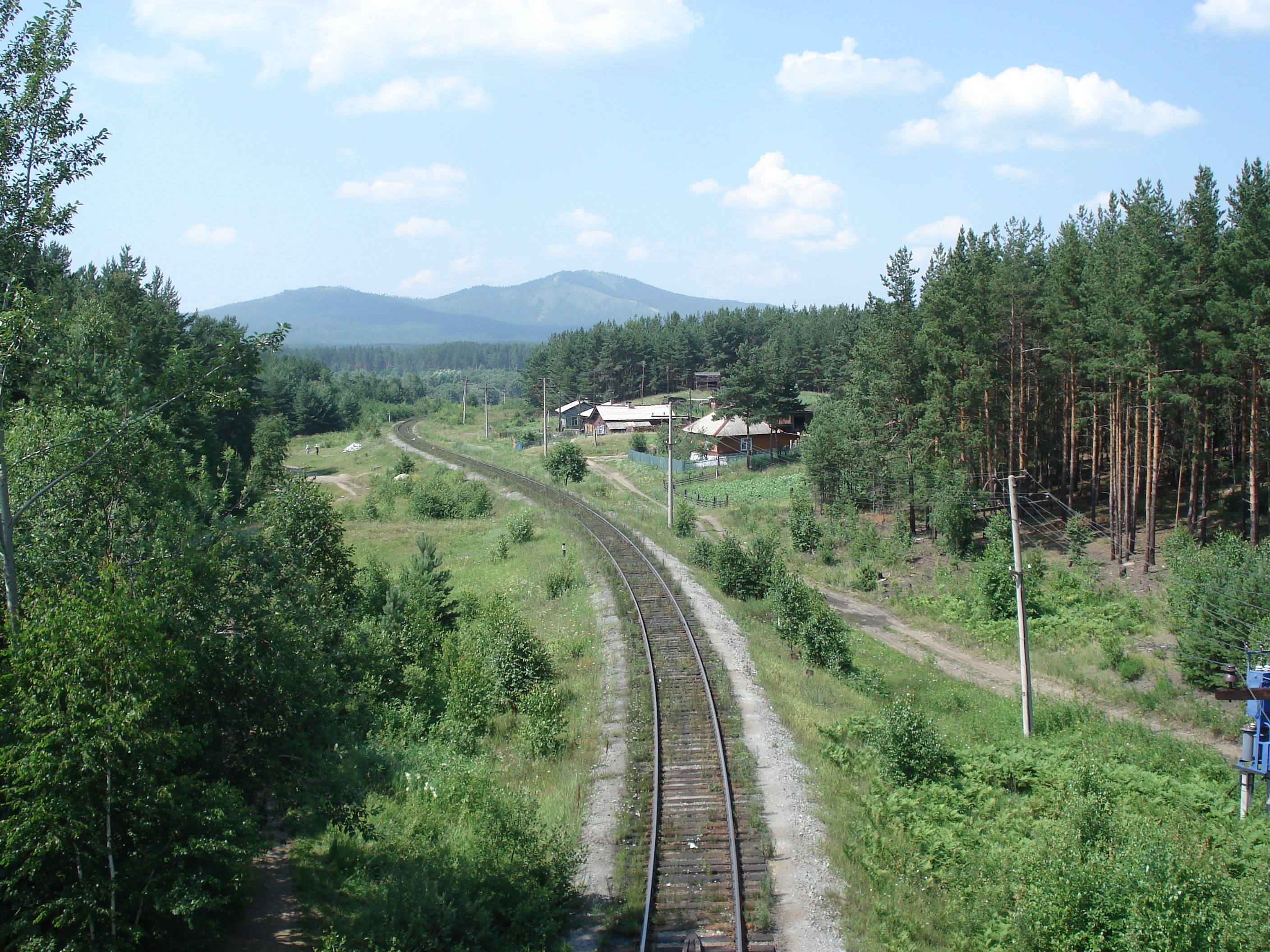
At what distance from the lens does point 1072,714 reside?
1912 centimetres

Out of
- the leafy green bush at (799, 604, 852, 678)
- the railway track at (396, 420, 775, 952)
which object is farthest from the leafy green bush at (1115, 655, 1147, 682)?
the railway track at (396, 420, 775, 952)

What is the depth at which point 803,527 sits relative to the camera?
1602 inches

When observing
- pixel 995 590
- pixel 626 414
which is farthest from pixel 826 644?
pixel 626 414

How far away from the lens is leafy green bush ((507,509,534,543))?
127ft

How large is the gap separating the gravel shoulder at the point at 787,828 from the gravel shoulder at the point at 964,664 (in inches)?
295

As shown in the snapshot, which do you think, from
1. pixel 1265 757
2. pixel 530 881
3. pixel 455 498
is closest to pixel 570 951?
pixel 530 881

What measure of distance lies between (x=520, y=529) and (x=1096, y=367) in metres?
24.8

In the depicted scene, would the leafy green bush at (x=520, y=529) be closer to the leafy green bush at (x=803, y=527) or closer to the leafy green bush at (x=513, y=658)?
the leafy green bush at (x=803, y=527)

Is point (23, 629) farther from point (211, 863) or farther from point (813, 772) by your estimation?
point (813, 772)

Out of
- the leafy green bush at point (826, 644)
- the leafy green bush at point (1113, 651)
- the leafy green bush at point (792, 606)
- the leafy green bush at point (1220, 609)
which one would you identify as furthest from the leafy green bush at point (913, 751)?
the leafy green bush at point (1113, 651)

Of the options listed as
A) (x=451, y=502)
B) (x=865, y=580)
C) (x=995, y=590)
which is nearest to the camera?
(x=995, y=590)

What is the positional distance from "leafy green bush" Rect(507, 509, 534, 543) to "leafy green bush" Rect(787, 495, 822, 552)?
12.9m

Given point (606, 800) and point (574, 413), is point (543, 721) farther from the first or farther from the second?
point (574, 413)

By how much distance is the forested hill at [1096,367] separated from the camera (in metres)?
28.4
